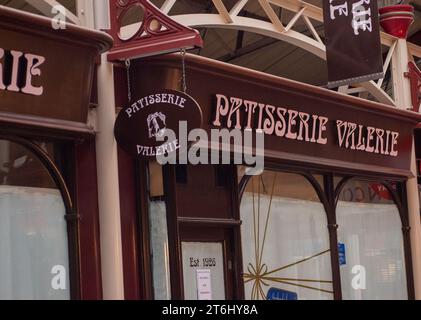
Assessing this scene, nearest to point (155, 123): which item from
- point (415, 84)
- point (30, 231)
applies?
point (30, 231)

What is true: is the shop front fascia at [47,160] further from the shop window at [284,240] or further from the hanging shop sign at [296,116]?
the shop window at [284,240]

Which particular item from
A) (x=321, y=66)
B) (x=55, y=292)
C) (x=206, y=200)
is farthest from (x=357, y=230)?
(x=321, y=66)

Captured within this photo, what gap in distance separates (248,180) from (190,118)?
2.25 meters

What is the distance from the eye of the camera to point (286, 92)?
1109 cm

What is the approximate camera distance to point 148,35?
8742mm

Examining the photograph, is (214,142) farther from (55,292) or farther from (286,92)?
(55,292)

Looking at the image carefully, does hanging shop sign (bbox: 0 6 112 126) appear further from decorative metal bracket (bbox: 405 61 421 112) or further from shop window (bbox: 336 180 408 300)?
decorative metal bracket (bbox: 405 61 421 112)

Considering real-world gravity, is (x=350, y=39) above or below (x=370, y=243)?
above

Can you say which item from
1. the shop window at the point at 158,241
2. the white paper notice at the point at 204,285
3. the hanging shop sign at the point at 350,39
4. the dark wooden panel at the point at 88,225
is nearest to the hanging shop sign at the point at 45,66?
the dark wooden panel at the point at 88,225

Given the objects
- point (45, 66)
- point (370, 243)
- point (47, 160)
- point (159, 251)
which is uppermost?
point (45, 66)

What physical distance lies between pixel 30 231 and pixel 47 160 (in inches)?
24.7

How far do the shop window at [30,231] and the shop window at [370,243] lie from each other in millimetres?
4541

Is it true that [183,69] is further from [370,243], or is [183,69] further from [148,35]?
[370,243]

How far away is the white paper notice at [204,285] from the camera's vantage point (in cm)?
1000
